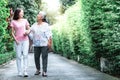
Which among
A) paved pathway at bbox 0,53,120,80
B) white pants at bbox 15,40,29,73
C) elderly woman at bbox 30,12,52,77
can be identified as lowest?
paved pathway at bbox 0,53,120,80

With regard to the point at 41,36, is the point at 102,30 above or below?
above

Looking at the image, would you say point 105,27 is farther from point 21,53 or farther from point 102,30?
point 21,53

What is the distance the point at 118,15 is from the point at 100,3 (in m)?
2.68

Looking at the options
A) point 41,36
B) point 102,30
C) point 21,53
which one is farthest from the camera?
point 102,30

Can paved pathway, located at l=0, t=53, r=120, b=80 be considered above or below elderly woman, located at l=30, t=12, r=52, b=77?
below

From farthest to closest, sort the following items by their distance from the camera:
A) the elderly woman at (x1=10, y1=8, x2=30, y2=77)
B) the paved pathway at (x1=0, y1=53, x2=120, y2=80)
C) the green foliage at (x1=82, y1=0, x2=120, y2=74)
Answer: the elderly woman at (x1=10, y1=8, x2=30, y2=77) → the paved pathway at (x1=0, y1=53, x2=120, y2=80) → the green foliage at (x1=82, y1=0, x2=120, y2=74)

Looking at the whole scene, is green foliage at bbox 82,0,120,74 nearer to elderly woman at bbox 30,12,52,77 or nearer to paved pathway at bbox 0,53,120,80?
paved pathway at bbox 0,53,120,80

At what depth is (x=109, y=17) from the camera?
41.6 ft

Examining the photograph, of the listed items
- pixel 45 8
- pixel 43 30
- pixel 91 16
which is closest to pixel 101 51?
pixel 91 16

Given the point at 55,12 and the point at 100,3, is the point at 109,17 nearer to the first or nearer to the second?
the point at 100,3

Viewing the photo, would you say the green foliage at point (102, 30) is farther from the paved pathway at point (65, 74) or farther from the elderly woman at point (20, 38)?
the elderly woman at point (20, 38)

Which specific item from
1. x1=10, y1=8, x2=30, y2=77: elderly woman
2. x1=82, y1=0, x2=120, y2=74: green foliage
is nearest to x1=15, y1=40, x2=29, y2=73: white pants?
x1=10, y1=8, x2=30, y2=77: elderly woman

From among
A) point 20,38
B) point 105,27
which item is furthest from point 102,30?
point 20,38

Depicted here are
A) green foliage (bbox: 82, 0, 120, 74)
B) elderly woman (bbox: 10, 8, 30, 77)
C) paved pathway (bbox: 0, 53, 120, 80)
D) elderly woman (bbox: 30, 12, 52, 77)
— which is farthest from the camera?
elderly woman (bbox: 30, 12, 52, 77)
